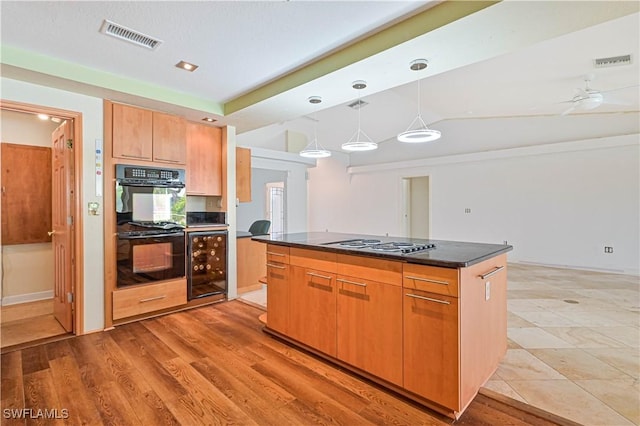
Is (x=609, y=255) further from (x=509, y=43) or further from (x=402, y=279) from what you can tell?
(x=402, y=279)

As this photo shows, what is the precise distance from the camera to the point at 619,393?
2.03m

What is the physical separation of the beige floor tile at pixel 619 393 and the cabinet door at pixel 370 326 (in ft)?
4.26

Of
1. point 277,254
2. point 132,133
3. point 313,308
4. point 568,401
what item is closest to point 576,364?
point 568,401

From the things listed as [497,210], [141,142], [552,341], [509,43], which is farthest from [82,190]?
[497,210]

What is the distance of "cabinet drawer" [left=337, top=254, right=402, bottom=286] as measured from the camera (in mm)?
2002

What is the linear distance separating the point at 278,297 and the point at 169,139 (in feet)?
7.51

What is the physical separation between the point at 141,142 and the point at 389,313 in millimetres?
3139

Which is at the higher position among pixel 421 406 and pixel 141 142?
pixel 141 142

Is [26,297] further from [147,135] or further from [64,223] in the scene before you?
[147,135]

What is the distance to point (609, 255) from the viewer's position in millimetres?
5789

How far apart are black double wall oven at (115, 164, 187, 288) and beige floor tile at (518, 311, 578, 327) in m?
3.98

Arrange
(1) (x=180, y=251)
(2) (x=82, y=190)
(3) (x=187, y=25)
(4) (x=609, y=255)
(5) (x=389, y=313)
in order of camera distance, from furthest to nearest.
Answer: (4) (x=609, y=255) < (1) (x=180, y=251) < (2) (x=82, y=190) < (3) (x=187, y=25) < (5) (x=389, y=313)

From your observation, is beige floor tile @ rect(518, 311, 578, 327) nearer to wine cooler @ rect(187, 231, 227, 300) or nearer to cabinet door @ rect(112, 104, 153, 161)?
wine cooler @ rect(187, 231, 227, 300)

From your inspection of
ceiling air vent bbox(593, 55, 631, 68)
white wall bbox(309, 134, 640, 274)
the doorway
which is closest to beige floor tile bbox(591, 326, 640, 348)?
ceiling air vent bbox(593, 55, 631, 68)
